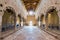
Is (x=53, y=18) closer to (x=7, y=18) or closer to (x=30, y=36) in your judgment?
(x=7, y=18)

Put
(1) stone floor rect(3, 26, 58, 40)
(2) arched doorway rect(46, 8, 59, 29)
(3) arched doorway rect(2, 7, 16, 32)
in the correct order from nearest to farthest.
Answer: (1) stone floor rect(3, 26, 58, 40) → (3) arched doorway rect(2, 7, 16, 32) → (2) arched doorway rect(46, 8, 59, 29)

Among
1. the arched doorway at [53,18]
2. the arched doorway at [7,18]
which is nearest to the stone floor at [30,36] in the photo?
the arched doorway at [7,18]

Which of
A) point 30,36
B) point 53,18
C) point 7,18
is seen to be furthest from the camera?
point 53,18

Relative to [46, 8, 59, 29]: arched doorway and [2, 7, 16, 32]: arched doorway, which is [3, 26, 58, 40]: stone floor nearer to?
[2, 7, 16, 32]: arched doorway

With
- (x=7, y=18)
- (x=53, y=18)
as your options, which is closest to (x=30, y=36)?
(x=7, y=18)

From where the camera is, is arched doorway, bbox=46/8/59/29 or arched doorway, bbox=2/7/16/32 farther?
arched doorway, bbox=46/8/59/29

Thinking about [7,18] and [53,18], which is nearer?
[7,18]

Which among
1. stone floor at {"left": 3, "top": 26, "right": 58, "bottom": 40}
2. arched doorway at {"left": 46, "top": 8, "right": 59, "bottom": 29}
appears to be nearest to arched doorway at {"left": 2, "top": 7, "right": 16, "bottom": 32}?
stone floor at {"left": 3, "top": 26, "right": 58, "bottom": 40}

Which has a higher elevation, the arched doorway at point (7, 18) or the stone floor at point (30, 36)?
the arched doorway at point (7, 18)

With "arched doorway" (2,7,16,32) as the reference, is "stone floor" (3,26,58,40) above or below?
below

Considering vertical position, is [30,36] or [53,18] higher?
[53,18]

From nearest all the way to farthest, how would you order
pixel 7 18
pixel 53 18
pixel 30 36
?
1. pixel 30 36
2. pixel 7 18
3. pixel 53 18

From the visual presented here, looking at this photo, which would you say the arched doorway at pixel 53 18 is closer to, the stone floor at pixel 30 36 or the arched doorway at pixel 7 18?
the stone floor at pixel 30 36

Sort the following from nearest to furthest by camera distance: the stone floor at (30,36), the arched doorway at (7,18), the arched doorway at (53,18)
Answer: the stone floor at (30,36) < the arched doorway at (7,18) < the arched doorway at (53,18)
